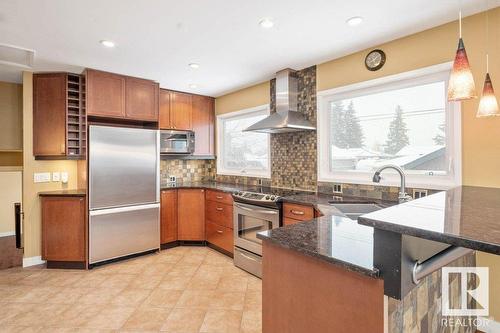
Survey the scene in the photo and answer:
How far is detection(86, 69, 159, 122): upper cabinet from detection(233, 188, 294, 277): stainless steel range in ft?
5.97

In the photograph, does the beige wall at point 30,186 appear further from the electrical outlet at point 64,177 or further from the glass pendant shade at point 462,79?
the glass pendant shade at point 462,79

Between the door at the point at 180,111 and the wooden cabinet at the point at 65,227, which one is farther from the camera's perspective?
the door at the point at 180,111

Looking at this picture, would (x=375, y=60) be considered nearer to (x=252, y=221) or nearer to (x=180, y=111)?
(x=252, y=221)

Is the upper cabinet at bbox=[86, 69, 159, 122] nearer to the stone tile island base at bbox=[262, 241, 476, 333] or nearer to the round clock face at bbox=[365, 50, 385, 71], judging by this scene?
the round clock face at bbox=[365, 50, 385, 71]

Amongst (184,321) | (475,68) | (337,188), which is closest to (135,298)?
(184,321)

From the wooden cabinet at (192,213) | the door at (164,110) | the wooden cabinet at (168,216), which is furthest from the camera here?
the door at (164,110)

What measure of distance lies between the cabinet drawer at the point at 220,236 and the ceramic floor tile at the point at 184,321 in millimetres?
1283

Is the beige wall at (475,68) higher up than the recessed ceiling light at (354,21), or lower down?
lower down

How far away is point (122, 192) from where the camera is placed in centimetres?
339

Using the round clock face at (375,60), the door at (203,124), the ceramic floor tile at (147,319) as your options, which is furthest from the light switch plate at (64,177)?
the round clock face at (375,60)

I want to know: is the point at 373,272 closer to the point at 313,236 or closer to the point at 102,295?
the point at 313,236

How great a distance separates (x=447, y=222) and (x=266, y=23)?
202 cm

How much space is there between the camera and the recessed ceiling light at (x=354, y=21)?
2117mm

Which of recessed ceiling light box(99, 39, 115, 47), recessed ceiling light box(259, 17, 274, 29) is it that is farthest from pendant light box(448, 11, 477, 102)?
recessed ceiling light box(99, 39, 115, 47)
